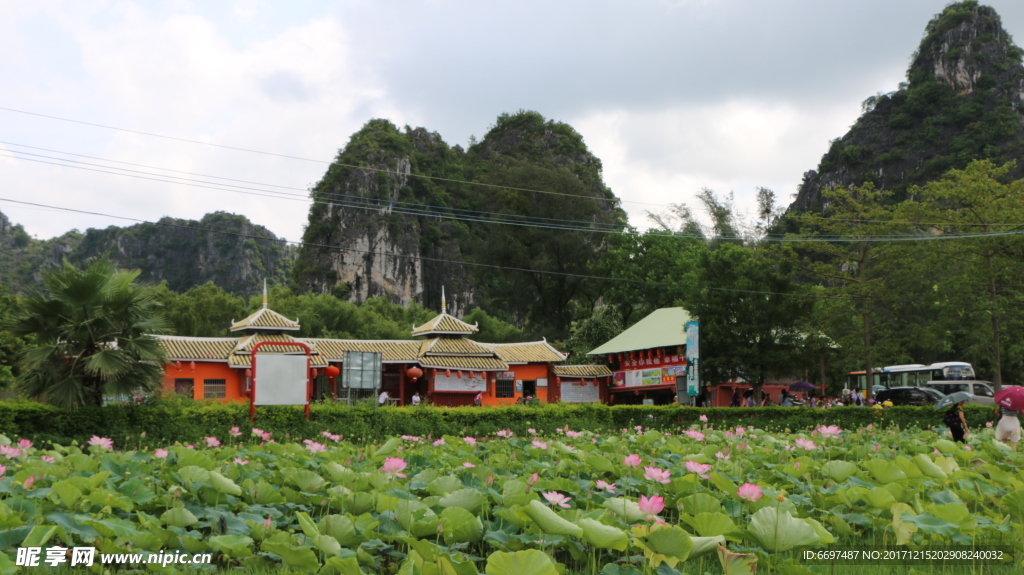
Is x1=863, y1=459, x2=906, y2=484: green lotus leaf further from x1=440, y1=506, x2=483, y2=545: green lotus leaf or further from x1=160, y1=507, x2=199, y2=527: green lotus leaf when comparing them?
x1=160, y1=507, x2=199, y2=527: green lotus leaf

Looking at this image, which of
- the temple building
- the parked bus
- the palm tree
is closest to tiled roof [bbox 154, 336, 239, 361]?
the temple building

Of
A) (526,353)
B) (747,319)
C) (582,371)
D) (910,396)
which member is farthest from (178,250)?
(910,396)

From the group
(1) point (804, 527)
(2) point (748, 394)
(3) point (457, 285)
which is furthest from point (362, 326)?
(1) point (804, 527)

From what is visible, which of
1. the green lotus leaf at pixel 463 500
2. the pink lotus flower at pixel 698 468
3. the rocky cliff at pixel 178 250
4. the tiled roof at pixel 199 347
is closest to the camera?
the green lotus leaf at pixel 463 500

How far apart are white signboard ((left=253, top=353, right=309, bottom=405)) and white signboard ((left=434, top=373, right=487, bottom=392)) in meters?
14.2

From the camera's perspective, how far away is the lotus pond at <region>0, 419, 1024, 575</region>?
2.54 meters

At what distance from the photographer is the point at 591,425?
16.4 m

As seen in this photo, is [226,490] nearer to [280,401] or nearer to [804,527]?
[804,527]

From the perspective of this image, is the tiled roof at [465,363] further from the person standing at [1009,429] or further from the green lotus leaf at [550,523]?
the green lotus leaf at [550,523]

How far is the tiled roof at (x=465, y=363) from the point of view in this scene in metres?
28.0

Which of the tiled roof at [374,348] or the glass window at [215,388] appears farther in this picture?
the tiled roof at [374,348]

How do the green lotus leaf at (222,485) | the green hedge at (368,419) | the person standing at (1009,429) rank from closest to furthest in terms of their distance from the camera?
1. the green lotus leaf at (222,485)
2. the person standing at (1009,429)
3. the green hedge at (368,419)

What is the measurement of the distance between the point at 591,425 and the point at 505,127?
2525 inches

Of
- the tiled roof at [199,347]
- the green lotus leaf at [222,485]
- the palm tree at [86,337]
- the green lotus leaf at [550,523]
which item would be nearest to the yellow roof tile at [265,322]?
the tiled roof at [199,347]
